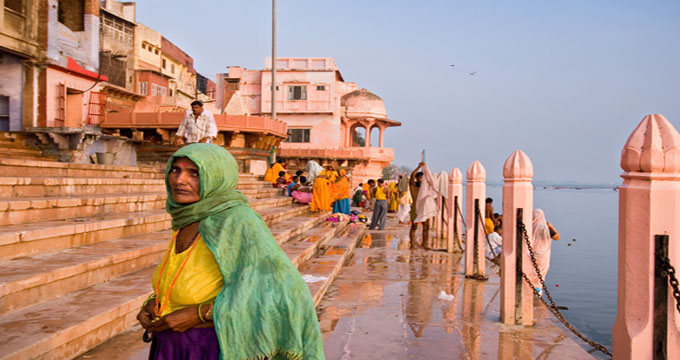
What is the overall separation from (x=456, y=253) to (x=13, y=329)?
8.33 m

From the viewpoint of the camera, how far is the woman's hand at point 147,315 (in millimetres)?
1951

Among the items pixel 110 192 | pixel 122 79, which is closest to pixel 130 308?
pixel 110 192

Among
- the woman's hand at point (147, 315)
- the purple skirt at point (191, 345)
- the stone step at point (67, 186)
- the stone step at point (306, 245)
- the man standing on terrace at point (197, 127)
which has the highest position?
the man standing on terrace at point (197, 127)

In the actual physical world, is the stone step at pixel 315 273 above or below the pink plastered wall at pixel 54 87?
below

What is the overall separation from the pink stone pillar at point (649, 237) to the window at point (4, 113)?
16469 mm

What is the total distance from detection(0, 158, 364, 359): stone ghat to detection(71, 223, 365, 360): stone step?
1.8 inches

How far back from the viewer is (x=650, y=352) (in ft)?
8.80

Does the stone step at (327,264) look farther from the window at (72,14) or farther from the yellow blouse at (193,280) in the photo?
the window at (72,14)

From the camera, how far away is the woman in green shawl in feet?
5.87

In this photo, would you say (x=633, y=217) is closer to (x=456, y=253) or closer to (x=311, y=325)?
(x=311, y=325)

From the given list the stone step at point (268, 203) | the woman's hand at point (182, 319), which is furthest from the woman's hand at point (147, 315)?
the stone step at point (268, 203)

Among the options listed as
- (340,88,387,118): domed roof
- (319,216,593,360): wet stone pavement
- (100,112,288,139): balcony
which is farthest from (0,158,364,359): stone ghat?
(340,88,387,118): domed roof

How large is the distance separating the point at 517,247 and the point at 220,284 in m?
3.62

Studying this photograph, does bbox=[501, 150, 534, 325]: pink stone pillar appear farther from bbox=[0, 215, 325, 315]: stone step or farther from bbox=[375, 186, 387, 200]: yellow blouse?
bbox=[375, 186, 387, 200]: yellow blouse
